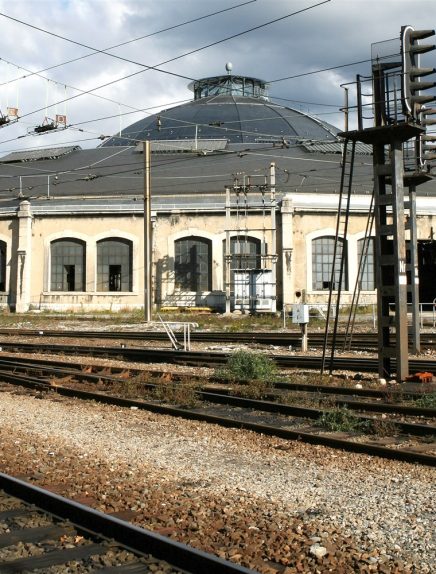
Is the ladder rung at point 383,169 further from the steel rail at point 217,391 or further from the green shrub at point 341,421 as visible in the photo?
the green shrub at point 341,421

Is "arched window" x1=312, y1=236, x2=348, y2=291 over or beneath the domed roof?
beneath

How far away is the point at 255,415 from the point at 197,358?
7.34 meters

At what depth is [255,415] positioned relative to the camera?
10672mm

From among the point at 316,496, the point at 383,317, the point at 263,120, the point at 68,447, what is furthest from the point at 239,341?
the point at 263,120

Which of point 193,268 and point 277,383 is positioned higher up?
point 193,268

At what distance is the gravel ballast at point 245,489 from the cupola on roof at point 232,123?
1762 inches

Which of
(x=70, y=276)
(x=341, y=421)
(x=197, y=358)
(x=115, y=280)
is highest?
(x=70, y=276)

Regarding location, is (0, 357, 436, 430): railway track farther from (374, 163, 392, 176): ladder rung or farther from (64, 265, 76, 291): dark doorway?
(64, 265, 76, 291): dark doorway

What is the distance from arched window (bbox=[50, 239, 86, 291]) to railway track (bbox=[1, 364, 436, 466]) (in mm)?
28097

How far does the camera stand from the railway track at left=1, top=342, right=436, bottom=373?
623 inches

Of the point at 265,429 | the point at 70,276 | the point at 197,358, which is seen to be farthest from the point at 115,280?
the point at 265,429

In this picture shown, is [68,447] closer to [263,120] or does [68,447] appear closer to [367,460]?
[367,460]

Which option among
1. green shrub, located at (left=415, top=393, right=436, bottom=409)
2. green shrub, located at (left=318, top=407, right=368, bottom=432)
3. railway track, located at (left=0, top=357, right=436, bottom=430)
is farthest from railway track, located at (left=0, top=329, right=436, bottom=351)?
green shrub, located at (left=318, top=407, right=368, bottom=432)

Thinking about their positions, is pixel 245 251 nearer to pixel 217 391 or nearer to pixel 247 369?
pixel 247 369
